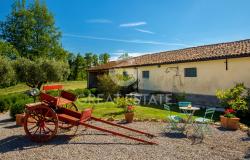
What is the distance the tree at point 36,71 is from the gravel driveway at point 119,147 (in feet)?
41.6

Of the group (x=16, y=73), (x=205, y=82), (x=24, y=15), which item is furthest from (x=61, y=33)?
(x=205, y=82)

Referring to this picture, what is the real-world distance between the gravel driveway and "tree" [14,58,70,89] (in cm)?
1268

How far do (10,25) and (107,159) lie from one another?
3229cm

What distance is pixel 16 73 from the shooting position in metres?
19.0

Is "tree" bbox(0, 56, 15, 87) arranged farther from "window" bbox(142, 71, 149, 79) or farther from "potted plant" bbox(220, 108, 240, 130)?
"potted plant" bbox(220, 108, 240, 130)

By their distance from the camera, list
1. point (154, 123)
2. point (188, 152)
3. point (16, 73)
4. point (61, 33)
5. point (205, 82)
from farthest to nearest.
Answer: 1. point (61, 33)
2. point (16, 73)
3. point (205, 82)
4. point (154, 123)
5. point (188, 152)

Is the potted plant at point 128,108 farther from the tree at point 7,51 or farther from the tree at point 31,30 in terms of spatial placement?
the tree at point 31,30

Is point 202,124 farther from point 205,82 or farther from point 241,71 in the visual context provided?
point 205,82

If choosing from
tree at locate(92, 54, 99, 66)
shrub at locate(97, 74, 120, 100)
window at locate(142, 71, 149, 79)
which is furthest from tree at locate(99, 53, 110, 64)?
shrub at locate(97, 74, 120, 100)

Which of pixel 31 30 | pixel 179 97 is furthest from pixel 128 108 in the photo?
pixel 31 30

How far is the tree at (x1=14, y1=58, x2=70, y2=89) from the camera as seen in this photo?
18938mm

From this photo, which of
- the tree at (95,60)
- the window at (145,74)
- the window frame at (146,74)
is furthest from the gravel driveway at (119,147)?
the tree at (95,60)

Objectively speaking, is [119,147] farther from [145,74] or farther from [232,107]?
[145,74]

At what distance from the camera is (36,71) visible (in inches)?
752
